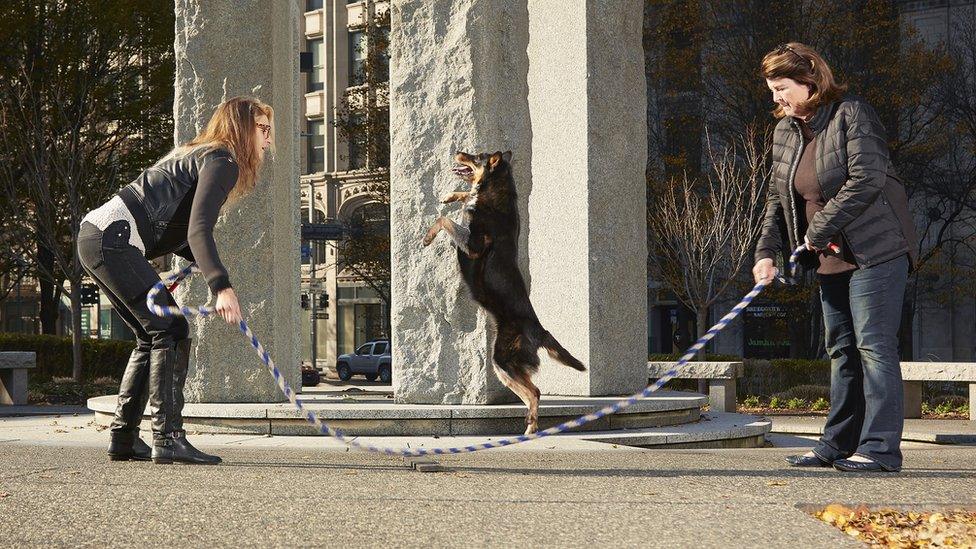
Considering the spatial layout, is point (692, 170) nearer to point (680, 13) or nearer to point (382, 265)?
point (680, 13)

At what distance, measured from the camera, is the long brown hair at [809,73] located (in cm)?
623

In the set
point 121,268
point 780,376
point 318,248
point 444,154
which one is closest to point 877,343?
point 121,268

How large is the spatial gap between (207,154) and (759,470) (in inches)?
138

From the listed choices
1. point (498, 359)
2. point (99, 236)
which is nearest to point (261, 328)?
point (498, 359)

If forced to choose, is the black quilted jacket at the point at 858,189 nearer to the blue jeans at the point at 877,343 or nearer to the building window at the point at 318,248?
the blue jeans at the point at 877,343

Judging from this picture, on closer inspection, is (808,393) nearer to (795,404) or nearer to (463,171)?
(795,404)

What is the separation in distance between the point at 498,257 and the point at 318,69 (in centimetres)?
3997

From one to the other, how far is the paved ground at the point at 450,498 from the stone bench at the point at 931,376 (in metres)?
8.06

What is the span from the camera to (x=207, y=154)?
625 cm

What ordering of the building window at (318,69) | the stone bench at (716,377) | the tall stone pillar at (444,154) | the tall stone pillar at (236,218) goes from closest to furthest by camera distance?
the tall stone pillar at (444,154) < the tall stone pillar at (236,218) < the stone bench at (716,377) < the building window at (318,69)

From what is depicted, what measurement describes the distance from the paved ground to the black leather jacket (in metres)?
1.29

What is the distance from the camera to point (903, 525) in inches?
173

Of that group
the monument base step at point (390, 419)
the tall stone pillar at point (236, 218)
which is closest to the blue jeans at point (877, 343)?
the monument base step at point (390, 419)

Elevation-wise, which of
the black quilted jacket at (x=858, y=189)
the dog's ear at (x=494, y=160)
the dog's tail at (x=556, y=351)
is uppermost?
the dog's ear at (x=494, y=160)
